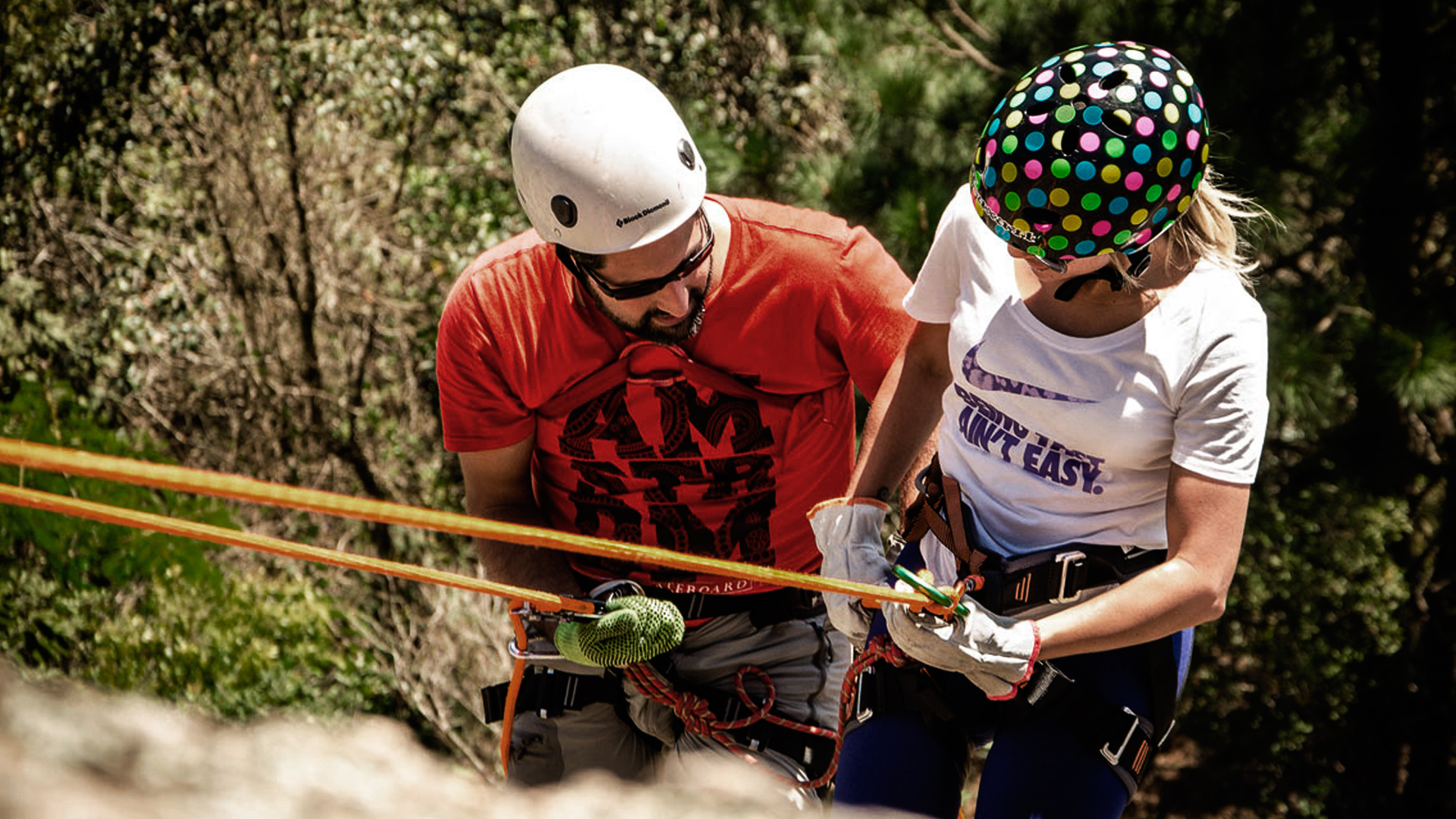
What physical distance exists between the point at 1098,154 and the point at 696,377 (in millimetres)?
1003

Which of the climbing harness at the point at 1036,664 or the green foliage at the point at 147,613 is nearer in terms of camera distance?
the climbing harness at the point at 1036,664

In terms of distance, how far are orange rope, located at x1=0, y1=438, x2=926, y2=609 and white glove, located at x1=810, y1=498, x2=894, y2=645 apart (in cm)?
13

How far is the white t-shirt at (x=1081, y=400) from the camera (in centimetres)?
195

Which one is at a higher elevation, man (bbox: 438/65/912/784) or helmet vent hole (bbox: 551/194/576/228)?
helmet vent hole (bbox: 551/194/576/228)

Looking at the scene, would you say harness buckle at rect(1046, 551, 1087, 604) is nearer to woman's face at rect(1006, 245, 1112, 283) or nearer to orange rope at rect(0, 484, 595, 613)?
woman's face at rect(1006, 245, 1112, 283)

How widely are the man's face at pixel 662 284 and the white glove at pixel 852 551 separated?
1.62 ft

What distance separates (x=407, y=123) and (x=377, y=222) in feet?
1.77

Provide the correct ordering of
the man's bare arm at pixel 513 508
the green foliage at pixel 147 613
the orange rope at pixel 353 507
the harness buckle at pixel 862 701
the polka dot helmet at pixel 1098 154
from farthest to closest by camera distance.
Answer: the green foliage at pixel 147 613, the man's bare arm at pixel 513 508, the harness buckle at pixel 862 701, the polka dot helmet at pixel 1098 154, the orange rope at pixel 353 507

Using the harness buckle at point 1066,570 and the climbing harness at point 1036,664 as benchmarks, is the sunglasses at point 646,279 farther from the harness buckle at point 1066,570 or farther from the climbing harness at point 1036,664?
the harness buckle at point 1066,570

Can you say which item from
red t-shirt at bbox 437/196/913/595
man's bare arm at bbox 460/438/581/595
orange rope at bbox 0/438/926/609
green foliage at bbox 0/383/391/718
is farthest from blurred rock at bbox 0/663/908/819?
green foliage at bbox 0/383/391/718

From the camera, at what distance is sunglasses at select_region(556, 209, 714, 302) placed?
2500mm

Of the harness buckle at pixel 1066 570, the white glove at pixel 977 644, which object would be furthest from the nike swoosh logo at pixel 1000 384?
the white glove at pixel 977 644

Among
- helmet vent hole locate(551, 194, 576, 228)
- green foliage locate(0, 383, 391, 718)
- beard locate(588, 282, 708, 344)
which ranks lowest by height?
green foliage locate(0, 383, 391, 718)

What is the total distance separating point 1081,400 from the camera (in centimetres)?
207
